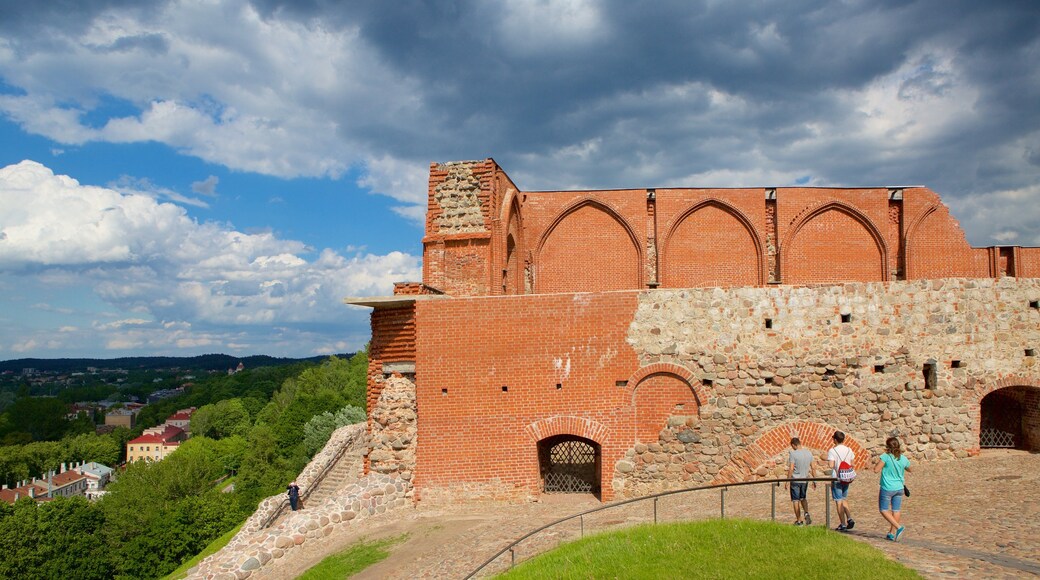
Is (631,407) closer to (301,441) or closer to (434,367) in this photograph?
(434,367)

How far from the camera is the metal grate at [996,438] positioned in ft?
42.1

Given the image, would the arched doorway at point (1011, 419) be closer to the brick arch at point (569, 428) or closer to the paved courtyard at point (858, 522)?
the paved courtyard at point (858, 522)

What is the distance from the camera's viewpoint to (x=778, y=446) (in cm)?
1202

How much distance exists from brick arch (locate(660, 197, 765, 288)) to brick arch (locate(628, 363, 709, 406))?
8388 millimetres

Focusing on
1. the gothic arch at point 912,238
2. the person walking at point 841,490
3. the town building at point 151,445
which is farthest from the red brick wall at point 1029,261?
the town building at point 151,445

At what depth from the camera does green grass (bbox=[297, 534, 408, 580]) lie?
9977 mm

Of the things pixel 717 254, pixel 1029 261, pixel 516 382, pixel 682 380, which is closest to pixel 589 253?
pixel 717 254

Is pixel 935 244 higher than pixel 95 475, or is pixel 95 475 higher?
pixel 935 244

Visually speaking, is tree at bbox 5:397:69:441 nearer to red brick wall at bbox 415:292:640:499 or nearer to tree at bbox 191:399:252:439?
tree at bbox 191:399:252:439

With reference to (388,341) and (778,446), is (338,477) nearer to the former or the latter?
(388,341)

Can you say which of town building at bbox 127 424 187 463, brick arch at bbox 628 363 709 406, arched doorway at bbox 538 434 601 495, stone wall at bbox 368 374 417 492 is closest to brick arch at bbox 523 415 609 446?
arched doorway at bbox 538 434 601 495

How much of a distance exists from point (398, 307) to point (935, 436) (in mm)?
11005

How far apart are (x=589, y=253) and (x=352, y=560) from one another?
1281 centimetres

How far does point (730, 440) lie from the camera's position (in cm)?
1212
